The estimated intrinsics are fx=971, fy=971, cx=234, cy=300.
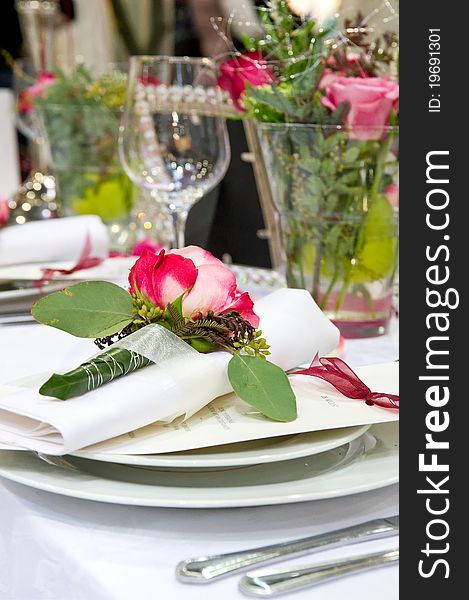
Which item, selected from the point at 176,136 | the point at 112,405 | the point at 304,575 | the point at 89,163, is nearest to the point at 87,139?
the point at 89,163

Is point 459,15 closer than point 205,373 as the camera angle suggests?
Yes

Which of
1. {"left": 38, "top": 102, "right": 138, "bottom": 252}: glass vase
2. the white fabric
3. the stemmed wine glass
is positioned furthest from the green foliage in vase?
the white fabric

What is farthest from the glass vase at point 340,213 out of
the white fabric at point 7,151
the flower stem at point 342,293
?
the white fabric at point 7,151

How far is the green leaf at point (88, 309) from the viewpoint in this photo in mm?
643

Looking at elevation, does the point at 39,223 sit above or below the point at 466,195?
below

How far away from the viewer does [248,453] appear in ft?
1.85

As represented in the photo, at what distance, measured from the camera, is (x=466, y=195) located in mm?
517

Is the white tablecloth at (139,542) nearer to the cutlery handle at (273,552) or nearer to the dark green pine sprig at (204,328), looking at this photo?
the cutlery handle at (273,552)

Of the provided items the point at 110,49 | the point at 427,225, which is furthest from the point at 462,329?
the point at 110,49

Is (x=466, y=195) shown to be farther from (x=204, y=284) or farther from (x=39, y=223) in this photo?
(x=39, y=223)

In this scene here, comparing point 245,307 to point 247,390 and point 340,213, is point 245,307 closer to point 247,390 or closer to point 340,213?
point 247,390

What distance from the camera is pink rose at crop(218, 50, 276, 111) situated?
96 cm

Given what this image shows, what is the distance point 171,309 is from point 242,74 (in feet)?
1.40

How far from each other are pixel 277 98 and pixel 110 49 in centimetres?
403
